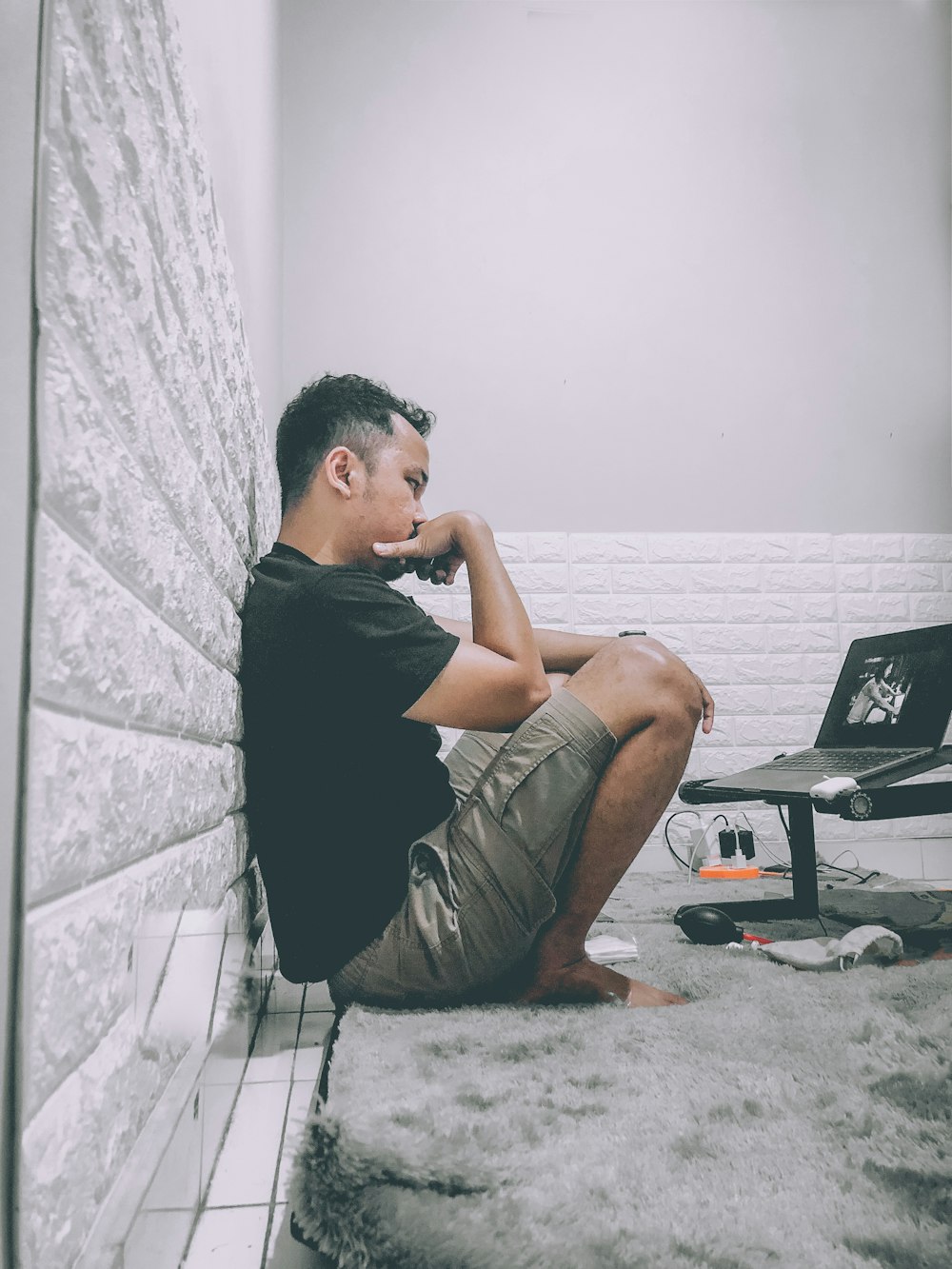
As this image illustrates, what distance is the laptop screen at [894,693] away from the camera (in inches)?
78.4

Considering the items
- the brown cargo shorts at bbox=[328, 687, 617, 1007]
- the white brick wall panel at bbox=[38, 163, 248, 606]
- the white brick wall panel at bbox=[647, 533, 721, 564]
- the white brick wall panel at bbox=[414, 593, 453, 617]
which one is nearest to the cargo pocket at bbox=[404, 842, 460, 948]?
the brown cargo shorts at bbox=[328, 687, 617, 1007]

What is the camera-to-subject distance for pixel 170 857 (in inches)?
26.9

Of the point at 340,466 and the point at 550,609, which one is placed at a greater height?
the point at 340,466

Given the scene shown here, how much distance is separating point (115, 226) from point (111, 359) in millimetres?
90

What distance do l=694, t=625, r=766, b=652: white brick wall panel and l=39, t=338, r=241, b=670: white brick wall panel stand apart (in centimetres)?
242

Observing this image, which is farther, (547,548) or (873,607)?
(873,607)

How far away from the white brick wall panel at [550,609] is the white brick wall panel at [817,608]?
862mm

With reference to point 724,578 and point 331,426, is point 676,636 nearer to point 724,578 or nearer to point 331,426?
point 724,578

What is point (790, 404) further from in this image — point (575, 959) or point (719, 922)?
point (575, 959)

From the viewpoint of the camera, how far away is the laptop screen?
1.99m

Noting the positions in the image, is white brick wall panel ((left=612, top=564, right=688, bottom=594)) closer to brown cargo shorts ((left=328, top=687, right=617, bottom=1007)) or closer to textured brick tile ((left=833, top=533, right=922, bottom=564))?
textured brick tile ((left=833, top=533, right=922, bottom=564))

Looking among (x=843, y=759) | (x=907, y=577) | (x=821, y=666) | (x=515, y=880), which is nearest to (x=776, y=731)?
(x=821, y=666)

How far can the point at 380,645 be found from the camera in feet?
3.53

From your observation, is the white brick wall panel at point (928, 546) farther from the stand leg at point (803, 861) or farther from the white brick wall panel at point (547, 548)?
the stand leg at point (803, 861)
